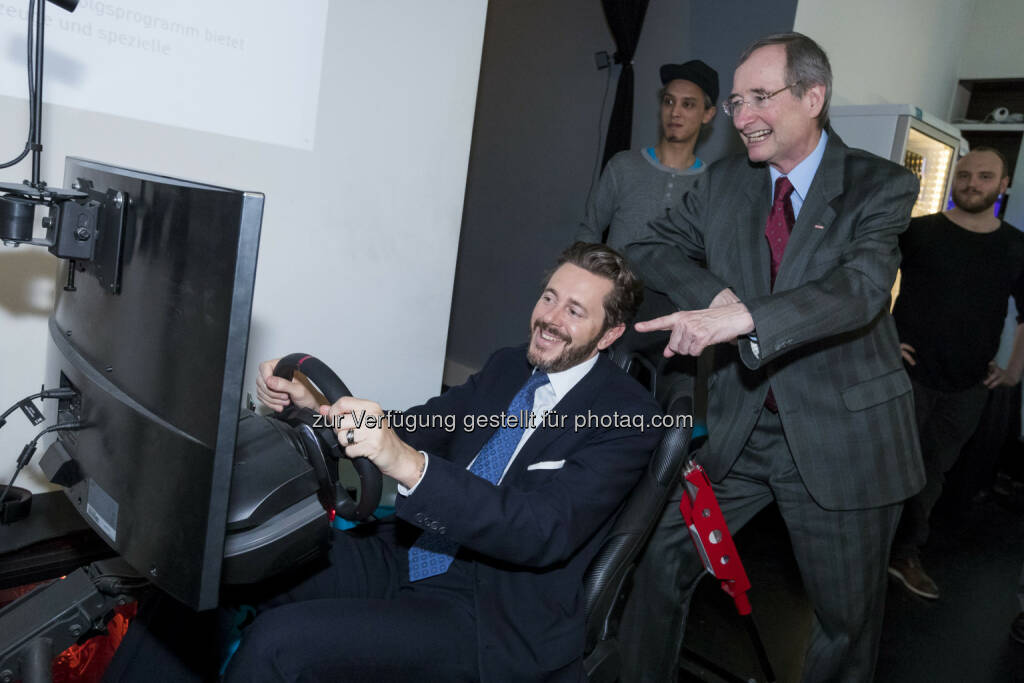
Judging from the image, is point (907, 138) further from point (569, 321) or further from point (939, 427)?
point (569, 321)

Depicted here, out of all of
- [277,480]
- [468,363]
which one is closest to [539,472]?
[277,480]

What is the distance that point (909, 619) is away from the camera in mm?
2932

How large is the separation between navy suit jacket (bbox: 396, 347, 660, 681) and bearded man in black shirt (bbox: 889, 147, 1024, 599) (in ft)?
7.87

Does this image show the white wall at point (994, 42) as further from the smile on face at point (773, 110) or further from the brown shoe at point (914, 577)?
the smile on face at point (773, 110)

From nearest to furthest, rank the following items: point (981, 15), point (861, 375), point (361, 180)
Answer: point (861, 375) → point (361, 180) → point (981, 15)

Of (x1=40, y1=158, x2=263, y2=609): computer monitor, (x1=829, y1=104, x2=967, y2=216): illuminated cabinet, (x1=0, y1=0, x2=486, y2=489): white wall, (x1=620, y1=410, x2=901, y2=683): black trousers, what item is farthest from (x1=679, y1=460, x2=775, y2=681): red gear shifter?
(x1=829, y1=104, x2=967, y2=216): illuminated cabinet

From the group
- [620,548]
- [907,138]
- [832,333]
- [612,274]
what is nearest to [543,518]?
[620,548]

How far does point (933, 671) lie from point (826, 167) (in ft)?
6.16

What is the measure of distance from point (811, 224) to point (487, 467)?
94cm

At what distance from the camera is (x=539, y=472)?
148 cm

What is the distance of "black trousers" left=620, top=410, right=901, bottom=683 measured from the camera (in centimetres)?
180

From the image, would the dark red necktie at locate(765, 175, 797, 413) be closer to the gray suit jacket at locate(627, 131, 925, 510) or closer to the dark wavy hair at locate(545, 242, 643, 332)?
the gray suit jacket at locate(627, 131, 925, 510)

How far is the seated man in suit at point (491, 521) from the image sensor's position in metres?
1.25

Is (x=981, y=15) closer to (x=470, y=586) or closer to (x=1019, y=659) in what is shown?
(x=1019, y=659)
